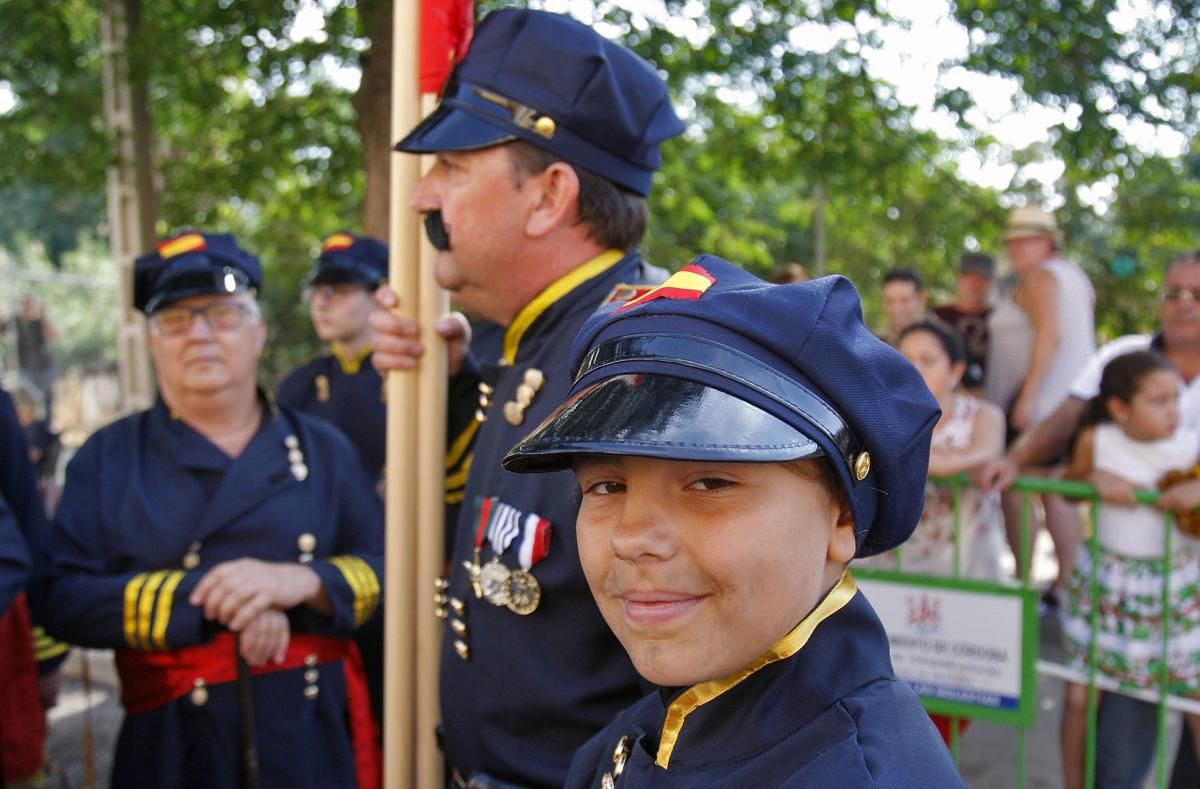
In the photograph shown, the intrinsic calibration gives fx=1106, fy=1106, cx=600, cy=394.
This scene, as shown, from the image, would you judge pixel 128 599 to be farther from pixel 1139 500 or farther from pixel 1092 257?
pixel 1092 257

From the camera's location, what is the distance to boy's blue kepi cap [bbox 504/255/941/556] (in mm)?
1124

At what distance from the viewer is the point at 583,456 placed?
1.27 metres

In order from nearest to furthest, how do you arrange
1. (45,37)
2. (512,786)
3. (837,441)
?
(837,441) → (512,786) → (45,37)

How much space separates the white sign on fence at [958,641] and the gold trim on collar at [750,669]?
2560 millimetres

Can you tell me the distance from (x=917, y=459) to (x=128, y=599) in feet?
6.63

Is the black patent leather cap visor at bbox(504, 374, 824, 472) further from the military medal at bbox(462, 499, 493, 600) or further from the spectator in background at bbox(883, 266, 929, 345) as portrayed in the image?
the spectator in background at bbox(883, 266, 929, 345)

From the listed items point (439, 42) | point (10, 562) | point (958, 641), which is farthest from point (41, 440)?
point (439, 42)

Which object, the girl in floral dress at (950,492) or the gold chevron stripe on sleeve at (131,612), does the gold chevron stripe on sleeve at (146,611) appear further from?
the girl in floral dress at (950,492)

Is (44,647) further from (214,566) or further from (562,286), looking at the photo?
(562,286)

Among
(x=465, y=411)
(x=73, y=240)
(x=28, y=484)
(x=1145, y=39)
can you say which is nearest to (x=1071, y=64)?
(x=1145, y=39)

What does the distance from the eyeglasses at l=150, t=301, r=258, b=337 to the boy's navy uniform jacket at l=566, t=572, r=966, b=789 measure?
197 centimetres

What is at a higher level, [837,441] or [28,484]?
[837,441]

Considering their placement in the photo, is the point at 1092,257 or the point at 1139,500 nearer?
the point at 1139,500

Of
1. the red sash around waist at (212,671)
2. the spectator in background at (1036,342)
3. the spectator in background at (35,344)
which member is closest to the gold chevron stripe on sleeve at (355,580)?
the red sash around waist at (212,671)
